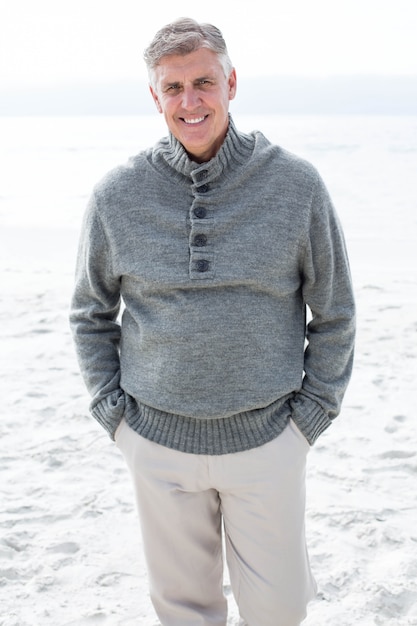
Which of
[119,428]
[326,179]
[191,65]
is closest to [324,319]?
[119,428]

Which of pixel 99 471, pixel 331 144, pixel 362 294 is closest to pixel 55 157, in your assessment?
pixel 331 144

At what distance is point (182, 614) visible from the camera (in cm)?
202

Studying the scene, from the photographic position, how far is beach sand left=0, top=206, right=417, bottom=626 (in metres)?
2.47

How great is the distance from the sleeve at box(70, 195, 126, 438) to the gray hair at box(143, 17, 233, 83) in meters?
0.41

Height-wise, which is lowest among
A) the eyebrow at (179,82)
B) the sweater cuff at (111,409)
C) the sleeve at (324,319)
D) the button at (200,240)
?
the sweater cuff at (111,409)

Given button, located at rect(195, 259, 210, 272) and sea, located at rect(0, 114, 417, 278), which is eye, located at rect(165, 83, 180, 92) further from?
sea, located at rect(0, 114, 417, 278)

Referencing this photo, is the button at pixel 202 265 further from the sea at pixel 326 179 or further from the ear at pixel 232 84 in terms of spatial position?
the sea at pixel 326 179

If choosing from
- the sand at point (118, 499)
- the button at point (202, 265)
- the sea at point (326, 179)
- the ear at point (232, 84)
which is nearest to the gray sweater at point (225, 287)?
the button at point (202, 265)

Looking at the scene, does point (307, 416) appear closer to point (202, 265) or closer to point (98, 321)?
point (202, 265)

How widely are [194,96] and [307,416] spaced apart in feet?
2.70

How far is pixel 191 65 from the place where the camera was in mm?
1726

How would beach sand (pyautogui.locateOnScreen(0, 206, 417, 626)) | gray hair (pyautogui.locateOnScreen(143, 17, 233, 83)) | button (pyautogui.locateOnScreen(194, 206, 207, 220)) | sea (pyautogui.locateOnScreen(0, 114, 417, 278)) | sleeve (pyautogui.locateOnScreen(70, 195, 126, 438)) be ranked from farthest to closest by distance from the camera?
sea (pyautogui.locateOnScreen(0, 114, 417, 278)), beach sand (pyautogui.locateOnScreen(0, 206, 417, 626)), sleeve (pyautogui.locateOnScreen(70, 195, 126, 438)), button (pyautogui.locateOnScreen(194, 206, 207, 220)), gray hair (pyautogui.locateOnScreen(143, 17, 233, 83))

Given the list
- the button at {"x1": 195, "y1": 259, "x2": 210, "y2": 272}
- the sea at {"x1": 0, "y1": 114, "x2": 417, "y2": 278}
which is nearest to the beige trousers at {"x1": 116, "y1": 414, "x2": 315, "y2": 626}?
the button at {"x1": 195, "y1": 259, "x2": 210, "y2": 272}

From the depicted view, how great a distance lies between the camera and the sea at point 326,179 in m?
12.2
